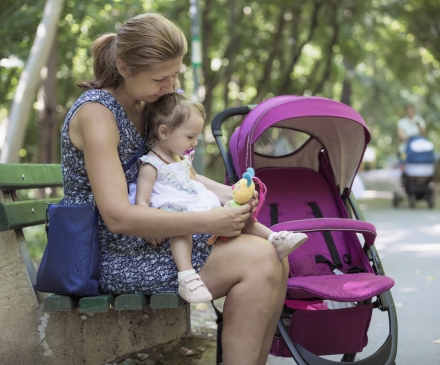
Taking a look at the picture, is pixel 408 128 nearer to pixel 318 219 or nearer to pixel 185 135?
pixel 318 219

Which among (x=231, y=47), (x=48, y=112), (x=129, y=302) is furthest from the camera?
(x=231, y=47)

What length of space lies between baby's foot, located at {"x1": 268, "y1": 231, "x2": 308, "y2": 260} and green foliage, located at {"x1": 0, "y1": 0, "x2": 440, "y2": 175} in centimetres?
778

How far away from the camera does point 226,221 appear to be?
2.68 metres

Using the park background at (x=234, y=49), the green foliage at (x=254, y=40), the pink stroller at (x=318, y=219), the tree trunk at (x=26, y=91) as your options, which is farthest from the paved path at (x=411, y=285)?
the green foliage at (x=254, y=40)

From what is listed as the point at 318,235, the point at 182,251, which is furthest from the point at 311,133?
the point at 182,251

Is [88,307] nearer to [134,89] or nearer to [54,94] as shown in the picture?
[134,89]

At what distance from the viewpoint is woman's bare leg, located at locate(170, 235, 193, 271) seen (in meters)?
2.68

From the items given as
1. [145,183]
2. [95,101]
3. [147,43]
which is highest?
[147,43]

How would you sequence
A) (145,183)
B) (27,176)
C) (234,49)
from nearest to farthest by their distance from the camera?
(145,183) → (27,176) → (234,49)

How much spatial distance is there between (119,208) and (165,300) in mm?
407

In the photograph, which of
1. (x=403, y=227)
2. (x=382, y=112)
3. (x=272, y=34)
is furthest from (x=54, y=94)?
(x=382, y=112)

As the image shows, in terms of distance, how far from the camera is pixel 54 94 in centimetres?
1149

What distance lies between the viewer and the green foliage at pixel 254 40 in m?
11.1

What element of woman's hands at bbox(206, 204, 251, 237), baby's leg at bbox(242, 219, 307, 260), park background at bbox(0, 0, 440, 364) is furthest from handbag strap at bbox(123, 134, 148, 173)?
park background at bbox(0, 0, 440, 364)
